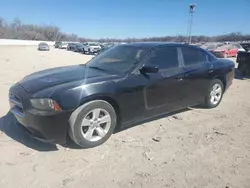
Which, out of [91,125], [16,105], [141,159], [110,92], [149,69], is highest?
[149,69]

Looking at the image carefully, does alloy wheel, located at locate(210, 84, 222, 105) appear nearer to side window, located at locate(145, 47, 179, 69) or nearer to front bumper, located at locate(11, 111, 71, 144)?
side window, located at locate(145, 47, 179, 69)

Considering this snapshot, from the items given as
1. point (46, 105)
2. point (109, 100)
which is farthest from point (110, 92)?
point (46, 105)

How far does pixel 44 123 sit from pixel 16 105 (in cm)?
77

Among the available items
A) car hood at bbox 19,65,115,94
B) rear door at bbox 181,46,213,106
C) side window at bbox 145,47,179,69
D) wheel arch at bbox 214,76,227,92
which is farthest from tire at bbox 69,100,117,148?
wheel arch at bbox 214,76,227,92

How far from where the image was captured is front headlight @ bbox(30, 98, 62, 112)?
3.16 metres

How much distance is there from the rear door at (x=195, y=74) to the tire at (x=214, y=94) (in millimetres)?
175

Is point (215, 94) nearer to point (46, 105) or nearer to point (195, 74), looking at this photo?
point (195, 74)

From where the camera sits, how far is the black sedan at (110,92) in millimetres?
3229

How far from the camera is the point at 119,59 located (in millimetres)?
4414

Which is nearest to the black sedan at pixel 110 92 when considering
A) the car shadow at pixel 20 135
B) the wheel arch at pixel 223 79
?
the car shadow at pixel 20 135

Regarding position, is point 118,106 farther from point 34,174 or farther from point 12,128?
point 12,128

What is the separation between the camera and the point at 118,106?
3.73 meters

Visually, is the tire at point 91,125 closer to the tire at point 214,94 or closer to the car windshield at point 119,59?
the car windshield at point 119,59

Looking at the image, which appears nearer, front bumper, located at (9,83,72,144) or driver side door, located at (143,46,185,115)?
front bumper, located at (9,83,72,144)
